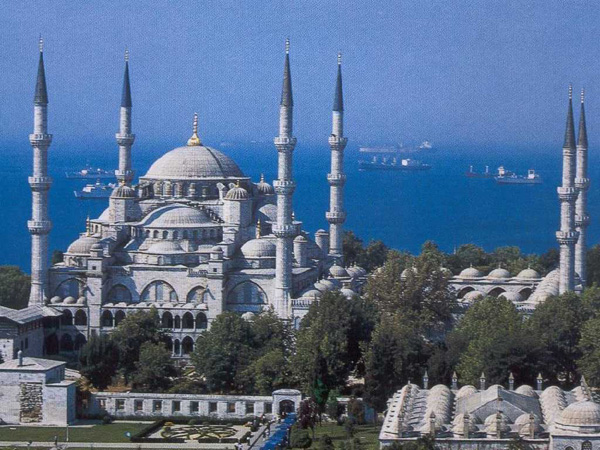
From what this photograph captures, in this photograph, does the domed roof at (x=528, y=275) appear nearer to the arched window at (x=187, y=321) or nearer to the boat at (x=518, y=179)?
the arched window at (x=187, y=321)

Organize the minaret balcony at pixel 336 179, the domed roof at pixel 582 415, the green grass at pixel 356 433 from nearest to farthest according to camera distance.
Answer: the domed roof at pixel 582 415
the green grass at pixel 356 433
the minaret balcony at pixel 336 179

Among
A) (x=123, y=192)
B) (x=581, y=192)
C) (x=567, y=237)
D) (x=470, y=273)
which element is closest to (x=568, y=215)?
(x=567, y=237)

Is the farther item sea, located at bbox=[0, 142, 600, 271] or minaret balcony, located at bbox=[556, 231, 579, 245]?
sea, located at bbox=[0, 142, 600, 271]

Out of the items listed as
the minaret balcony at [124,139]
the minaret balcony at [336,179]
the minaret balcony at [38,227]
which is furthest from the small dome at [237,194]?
the minaret balcony at [38,227]

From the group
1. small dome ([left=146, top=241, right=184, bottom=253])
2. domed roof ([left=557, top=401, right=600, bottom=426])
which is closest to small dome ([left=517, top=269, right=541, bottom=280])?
small dome ([left=146, top=241, right=184, bottom=253])

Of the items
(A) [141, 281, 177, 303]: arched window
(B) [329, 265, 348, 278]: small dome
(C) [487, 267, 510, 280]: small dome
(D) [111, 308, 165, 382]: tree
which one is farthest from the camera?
(C) [487, 267, 510, 280]: small dome

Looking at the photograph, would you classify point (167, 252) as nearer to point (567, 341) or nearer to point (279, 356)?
point (279, 356)

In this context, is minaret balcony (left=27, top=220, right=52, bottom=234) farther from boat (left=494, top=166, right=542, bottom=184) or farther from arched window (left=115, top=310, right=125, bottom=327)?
boat (left=494, top=166, right=542, bottom=184)
